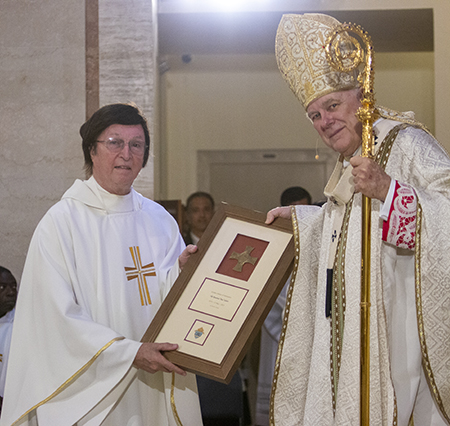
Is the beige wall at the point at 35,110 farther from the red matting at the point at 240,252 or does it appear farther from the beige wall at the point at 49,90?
the red matting at the point at 240,252

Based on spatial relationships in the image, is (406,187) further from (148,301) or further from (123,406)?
(123,406)

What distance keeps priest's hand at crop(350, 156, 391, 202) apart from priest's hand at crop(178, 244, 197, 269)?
1.06 meters

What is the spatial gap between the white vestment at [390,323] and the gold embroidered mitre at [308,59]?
12.4 inches

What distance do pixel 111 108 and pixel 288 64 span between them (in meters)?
1.08

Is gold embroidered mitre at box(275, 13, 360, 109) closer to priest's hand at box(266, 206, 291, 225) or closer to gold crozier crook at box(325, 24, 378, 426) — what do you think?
gold crozier crook at box(325, 24, 378, 426)

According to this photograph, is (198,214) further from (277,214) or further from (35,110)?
(277,214)

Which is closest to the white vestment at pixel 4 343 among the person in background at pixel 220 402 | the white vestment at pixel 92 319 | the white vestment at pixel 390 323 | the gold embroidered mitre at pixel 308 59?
the person in background at pixel 220 402

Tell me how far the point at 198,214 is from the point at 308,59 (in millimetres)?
3962

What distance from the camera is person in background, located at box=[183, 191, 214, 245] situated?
6758 mm

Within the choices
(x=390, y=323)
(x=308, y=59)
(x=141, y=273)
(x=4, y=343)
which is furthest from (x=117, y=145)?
(x=4, y=343)

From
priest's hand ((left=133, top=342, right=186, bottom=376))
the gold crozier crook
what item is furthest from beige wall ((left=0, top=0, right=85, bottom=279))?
the gold crozier crook

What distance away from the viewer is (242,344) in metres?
2.95

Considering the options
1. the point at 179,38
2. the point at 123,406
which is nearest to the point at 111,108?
the point at 123,406

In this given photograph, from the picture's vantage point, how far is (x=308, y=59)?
3.08 m
